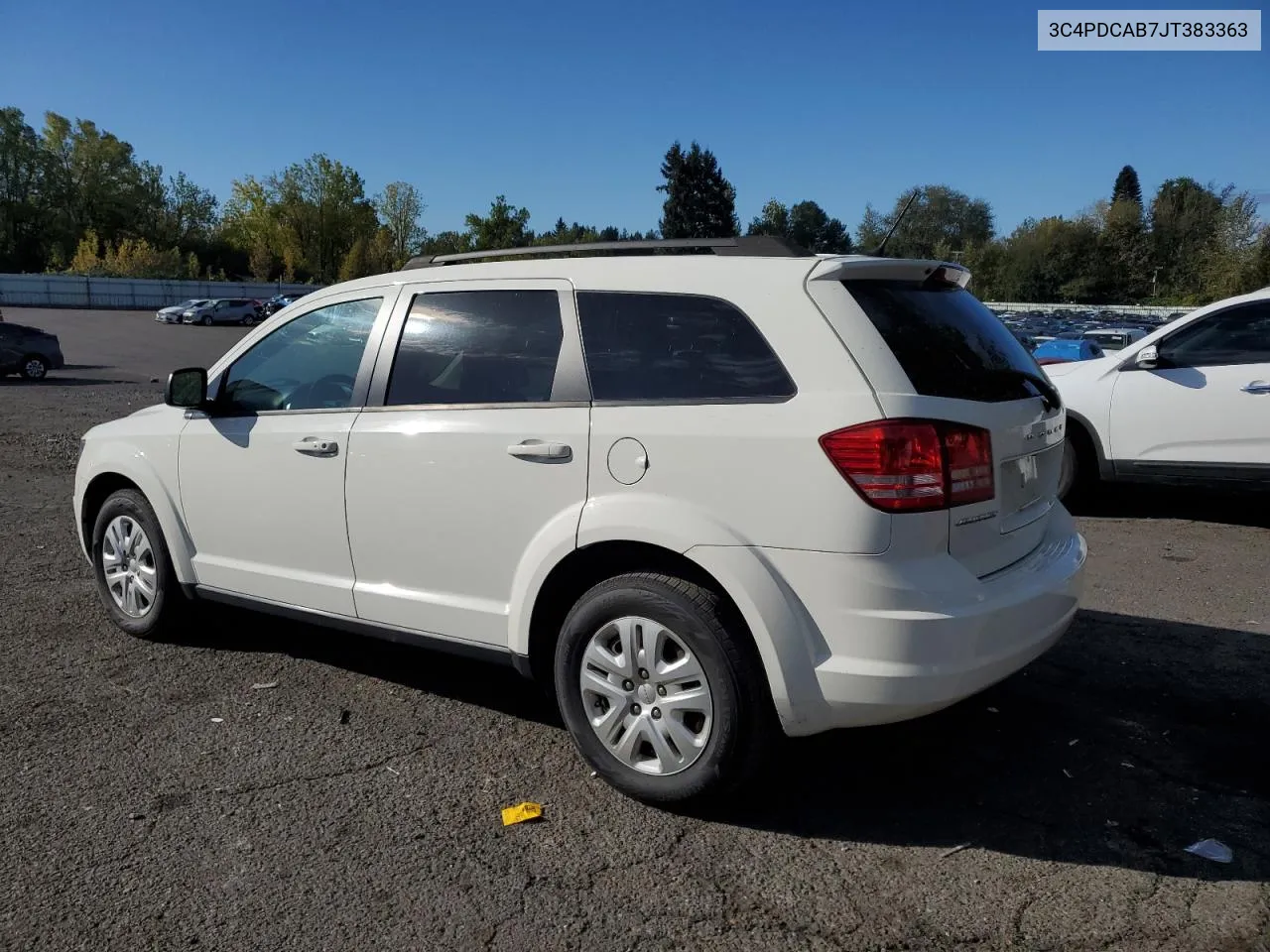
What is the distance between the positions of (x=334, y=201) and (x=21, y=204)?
88.7 ft

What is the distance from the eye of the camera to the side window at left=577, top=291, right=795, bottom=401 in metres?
3.34

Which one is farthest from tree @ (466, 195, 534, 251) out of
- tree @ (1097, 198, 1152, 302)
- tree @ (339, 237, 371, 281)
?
tree @ (1097, 198, 1152, 302)

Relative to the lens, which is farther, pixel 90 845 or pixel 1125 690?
pixel 1125 690

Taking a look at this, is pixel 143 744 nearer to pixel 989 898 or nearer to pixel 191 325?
pixel 989 898

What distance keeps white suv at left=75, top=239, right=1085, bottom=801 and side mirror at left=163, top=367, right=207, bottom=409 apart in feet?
1.53

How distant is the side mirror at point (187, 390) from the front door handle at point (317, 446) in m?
0.75

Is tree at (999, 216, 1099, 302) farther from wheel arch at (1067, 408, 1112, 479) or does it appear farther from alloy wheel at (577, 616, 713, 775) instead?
alloy wheel at (577, 616, 713, 775)

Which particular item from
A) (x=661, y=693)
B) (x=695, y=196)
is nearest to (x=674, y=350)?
(x=661, y=693)

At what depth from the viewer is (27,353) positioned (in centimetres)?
2352

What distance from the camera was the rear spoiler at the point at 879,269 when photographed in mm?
3371

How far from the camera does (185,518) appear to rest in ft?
16.0

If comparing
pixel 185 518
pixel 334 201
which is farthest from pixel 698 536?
pixel 334 201

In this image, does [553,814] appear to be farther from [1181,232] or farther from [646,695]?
[1181,232]

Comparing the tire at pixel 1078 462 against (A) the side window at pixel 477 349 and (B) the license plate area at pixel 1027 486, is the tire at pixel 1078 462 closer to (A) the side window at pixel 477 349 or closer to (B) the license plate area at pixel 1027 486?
(B) the license plate area at pixel 1027 486
